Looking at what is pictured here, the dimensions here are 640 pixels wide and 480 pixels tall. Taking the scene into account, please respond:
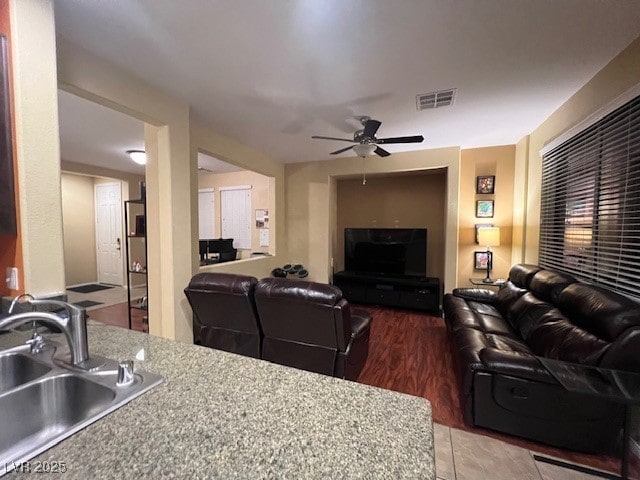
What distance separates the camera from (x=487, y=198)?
13.6ft

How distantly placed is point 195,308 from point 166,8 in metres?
2.16

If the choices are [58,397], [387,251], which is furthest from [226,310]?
[387,251]

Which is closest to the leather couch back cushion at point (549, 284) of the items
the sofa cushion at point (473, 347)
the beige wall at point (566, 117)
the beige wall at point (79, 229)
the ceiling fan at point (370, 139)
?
the sofa cushion at point (473, 347)

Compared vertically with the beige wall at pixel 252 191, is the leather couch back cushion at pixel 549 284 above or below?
below

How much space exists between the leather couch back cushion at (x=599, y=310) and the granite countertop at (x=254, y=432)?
5.36ft

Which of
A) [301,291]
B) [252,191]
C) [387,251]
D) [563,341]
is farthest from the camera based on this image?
[252,191]

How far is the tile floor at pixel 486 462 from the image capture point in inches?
60.2

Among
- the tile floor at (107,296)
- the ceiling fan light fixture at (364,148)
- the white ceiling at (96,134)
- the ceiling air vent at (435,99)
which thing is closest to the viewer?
the ceiling air vent at (435,99)

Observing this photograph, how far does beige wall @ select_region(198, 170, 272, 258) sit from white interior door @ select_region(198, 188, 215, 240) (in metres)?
0.12

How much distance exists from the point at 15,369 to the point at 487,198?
4952 millimetres

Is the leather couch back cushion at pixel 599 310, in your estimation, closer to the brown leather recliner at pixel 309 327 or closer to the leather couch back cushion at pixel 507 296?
the leather couch back cushion at pixel 507 296

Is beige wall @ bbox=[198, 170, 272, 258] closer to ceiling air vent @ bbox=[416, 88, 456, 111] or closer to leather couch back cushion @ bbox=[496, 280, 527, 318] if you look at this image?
ceiling air vent @ bbox=[416, 88, 456, 111]

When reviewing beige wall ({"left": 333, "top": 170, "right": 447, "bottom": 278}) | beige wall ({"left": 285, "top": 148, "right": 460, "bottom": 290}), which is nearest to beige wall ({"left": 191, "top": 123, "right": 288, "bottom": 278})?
beige wall ({"left": 285, "top": 148, "right": 460, "bottom": 290})

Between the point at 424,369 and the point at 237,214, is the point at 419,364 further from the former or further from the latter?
the point at 237,214
